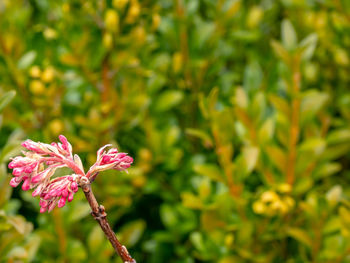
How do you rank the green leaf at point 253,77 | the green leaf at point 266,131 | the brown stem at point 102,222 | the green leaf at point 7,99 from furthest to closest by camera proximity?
1. the green leaf at point 253,77
2. the green leaf at point 266,131
3. the green leaf at point 7,99
4. the brown stem at point 102,222

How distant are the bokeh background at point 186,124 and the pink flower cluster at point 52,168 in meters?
0.57

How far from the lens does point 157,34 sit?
196 centimetres

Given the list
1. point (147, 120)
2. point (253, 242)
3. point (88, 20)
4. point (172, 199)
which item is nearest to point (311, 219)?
point (253, 242)

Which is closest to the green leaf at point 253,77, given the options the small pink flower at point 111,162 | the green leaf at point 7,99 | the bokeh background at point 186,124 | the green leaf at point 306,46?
the bokeh background at point 186,124

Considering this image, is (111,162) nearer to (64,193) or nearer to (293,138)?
(64,193)

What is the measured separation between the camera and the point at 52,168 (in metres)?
0.59

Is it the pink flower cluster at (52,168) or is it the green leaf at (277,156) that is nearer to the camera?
the pink flower cluster at (52,168)

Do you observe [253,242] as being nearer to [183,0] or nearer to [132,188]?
[132,188]

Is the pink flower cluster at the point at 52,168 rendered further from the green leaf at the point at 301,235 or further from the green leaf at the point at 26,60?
the green leaf at the point at 26,60

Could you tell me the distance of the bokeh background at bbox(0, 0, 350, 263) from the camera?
4.51 feet

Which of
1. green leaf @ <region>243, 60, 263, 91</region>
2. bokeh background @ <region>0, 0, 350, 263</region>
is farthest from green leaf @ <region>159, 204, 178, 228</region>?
green leaf @ <region>243, 60, 263, 91</region>

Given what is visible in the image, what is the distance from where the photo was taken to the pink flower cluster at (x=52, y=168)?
1.86ft

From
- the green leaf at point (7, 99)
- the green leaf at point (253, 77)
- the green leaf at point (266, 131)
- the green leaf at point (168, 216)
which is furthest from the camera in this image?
the green leaf at point (253, 77)

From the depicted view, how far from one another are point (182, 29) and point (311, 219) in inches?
28.7
